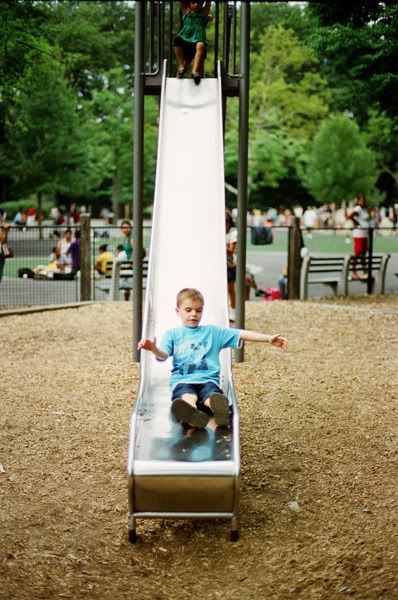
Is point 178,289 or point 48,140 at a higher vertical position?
point 48,140

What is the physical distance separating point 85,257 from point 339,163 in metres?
34.1

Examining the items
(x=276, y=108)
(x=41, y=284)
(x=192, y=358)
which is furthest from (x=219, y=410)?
(x=276, y=108)

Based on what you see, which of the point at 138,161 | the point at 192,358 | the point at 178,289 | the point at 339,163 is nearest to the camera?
the point at 192,358

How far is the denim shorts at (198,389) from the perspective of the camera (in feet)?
17.0

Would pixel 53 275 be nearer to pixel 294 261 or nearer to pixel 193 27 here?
pixel 294 261

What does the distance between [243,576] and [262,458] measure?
5.81 feet

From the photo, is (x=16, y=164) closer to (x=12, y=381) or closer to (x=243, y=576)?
(x=12, y=381)

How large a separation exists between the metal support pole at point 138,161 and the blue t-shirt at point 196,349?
11.5ft

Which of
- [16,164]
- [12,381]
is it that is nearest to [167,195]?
[12,381]

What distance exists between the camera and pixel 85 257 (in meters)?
13.8

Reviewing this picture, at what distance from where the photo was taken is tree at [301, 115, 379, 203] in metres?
44.7

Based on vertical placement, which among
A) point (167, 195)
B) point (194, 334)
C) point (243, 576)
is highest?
point (167, 195)

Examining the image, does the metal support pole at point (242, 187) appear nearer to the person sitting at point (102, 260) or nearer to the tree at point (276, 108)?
the person sitting at point (102, 260)

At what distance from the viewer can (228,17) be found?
9.95 metres
